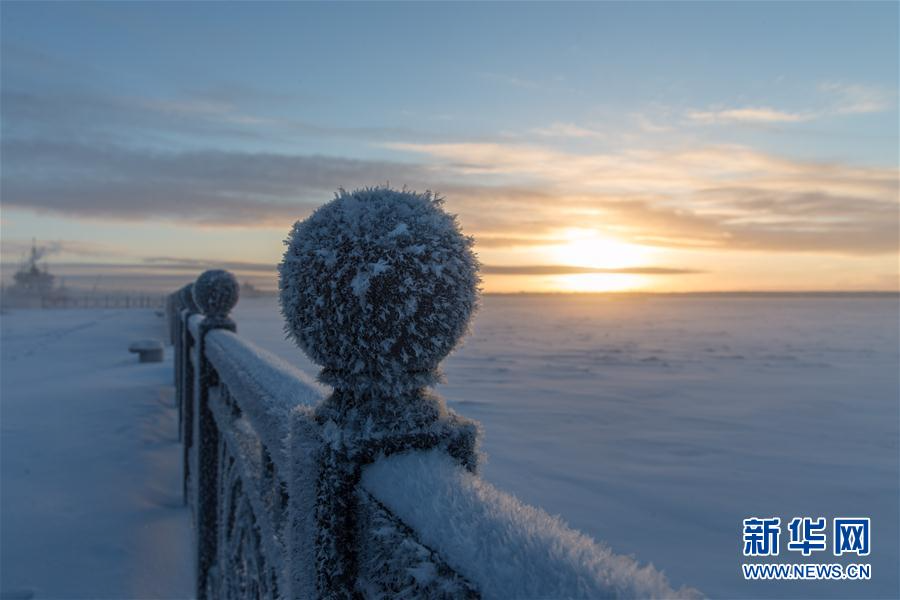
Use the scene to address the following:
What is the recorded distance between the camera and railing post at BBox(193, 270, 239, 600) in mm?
4039

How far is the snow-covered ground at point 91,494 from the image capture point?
4.61 metres

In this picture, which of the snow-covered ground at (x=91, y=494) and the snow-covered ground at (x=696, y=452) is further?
the snow-covered ground at (x=91, y=494)

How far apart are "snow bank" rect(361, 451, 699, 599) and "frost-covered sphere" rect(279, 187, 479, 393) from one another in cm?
24

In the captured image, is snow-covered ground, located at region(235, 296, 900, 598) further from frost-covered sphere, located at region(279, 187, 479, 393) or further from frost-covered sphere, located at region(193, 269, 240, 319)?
frost-covered sphere, located at region(279, 187, 479, 393)

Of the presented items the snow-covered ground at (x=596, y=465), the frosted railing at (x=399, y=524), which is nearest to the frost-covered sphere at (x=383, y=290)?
the frosted railing at (x=399, y=524)

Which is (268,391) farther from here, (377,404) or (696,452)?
(696,452)

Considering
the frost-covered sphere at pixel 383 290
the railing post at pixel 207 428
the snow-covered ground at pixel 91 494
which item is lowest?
the snow-covered ground at pixel 91 494

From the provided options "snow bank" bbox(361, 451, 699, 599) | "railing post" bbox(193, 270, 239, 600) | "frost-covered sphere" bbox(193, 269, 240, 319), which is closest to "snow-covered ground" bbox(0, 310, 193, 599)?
"railing post" bbox(193, 270, 239, 600)

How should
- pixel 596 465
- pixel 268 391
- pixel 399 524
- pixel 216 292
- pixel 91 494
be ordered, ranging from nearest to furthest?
1. pixel 399 524
2. pixel 268 391
3. pixel 216 292
4. pixel 596 465
5. pixel 91 494

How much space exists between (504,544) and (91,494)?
6.69 metres

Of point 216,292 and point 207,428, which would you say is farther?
point 216,292

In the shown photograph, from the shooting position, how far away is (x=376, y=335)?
1193mm

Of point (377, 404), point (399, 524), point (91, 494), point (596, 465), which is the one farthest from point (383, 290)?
point (91, 494)

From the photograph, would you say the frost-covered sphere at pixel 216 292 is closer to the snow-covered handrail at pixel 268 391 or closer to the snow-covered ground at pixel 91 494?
Result: the snow-covered handrail at pixel 268 391
